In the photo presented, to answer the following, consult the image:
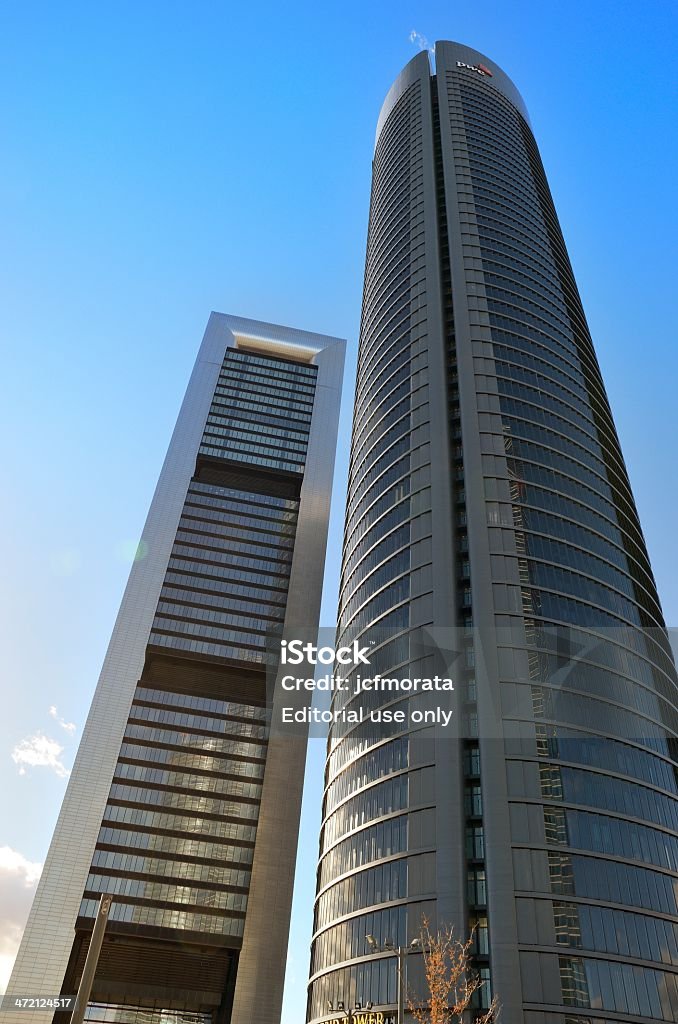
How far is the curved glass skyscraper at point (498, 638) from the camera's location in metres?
55.3

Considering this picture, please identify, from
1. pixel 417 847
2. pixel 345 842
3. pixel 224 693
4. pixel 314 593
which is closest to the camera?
pixel 417 847

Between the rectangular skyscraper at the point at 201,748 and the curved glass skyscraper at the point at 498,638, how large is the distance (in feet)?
87.4

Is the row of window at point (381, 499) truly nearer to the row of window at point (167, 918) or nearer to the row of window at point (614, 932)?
the row of window at point (614, 932)

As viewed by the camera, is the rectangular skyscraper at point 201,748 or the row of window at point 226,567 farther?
the row of window at point 226,567

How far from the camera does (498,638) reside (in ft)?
225

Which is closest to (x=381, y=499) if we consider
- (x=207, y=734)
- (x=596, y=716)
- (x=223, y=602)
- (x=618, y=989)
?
(x=596, y=716)

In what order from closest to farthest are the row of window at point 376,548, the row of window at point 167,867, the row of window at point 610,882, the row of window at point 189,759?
the row of window at point 610,882 < the row of window at point 376,548 < the row of window at point 167,867 < the row of window at point 189,759

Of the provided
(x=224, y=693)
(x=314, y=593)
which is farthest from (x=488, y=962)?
(x=314, y=593)

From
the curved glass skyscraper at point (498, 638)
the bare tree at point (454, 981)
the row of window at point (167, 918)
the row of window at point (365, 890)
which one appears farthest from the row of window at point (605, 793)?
the row of window at point (167, 918)

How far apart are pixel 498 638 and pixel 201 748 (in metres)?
53.4

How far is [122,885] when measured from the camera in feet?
297

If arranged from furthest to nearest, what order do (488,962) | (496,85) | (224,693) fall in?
(496,85)
(224,693)
(488,962)

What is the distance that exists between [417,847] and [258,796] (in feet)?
154

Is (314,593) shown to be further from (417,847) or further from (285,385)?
(417,847)
